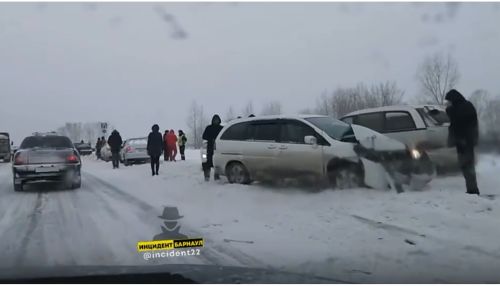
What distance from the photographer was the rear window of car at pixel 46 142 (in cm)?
356

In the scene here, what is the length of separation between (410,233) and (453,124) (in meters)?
0.95

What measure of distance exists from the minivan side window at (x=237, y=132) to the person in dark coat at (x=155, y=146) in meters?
0.62

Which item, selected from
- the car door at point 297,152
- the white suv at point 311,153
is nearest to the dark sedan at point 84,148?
the white suv at point 311,153

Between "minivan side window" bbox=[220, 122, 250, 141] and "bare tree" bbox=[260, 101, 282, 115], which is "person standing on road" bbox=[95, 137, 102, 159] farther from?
"bare tree" bbox=[260, 101, 282, 115]

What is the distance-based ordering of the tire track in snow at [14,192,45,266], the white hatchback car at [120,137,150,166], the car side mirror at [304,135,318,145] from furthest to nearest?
the car side mirror at [304,135,318,145], the white hatchback car at [120,137,150,166], the tire track in snow at [14,192,45,266]

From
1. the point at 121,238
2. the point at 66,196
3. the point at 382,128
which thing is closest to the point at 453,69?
the point at 382,128

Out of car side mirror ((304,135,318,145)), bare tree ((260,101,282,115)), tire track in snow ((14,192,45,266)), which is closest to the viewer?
tire track in snow ((14,192,45,266))

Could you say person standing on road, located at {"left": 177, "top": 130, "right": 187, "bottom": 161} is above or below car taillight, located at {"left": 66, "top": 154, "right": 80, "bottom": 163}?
above

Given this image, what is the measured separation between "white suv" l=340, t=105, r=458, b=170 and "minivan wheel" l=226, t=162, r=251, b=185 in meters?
1.14

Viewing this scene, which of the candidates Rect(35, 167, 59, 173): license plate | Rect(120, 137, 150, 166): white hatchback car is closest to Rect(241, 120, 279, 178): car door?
Rect(120, 137, 150, 166): white hatchback car

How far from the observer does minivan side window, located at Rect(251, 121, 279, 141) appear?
156 inches

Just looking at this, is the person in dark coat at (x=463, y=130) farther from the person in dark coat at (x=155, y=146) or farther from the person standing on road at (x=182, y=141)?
the person in dark coat at (x=155, y=146)

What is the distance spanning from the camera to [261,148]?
453 centimetres

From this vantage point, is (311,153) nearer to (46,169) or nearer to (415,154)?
(415,154)
